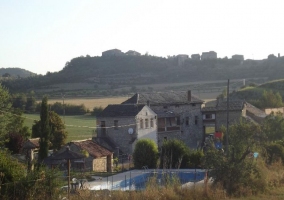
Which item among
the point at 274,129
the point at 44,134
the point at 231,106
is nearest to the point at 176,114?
the point at 231,106

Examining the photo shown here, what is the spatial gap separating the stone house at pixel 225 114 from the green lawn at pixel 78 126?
11.8 meters

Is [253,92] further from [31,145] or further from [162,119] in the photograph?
[31,145]

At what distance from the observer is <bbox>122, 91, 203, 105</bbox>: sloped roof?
176 feet

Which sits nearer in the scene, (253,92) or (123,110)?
(123,110)

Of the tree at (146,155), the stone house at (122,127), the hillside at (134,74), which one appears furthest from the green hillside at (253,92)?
the tree at (146,155)

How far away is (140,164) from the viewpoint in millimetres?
36625

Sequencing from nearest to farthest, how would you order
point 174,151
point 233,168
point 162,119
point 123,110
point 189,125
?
point 233,168 → point 174,151 → point 123,110 → point 162,119 → point 189,125

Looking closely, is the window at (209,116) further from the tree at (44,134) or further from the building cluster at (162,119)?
the tree at (44,134)

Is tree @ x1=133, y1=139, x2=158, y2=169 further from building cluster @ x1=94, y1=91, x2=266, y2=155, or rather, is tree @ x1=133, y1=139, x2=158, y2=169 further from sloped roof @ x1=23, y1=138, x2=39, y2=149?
building cluster @ x1=94, y1=91, x2=266, y2=155

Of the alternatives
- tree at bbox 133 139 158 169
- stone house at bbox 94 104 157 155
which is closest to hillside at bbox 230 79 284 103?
stone house at bbox 94 104 157 155

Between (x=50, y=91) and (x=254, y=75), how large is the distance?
43535mm

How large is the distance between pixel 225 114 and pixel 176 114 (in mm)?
4889

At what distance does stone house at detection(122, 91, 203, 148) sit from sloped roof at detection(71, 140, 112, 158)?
11.4 meters

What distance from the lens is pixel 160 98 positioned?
56000 millimetres
